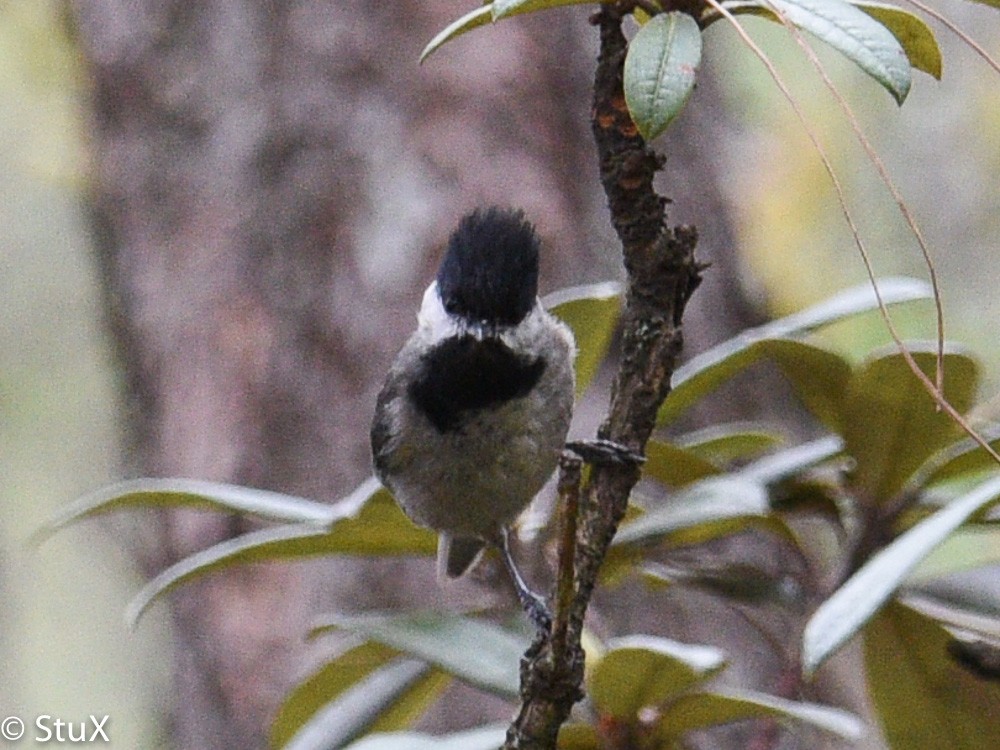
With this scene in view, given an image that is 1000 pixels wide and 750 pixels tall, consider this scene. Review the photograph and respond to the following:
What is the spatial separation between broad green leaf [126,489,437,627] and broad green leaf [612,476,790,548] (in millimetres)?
302

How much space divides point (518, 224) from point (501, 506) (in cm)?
39

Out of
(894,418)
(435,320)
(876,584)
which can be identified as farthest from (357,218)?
(876,584)

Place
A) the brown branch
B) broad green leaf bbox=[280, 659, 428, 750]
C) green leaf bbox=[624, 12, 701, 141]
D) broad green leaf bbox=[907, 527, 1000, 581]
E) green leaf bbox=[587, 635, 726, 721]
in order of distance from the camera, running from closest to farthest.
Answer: green leaf bbox=[624, 12, 701, 141], the brown branch, green leaf bbox=[587, 635, 726, 721], broad green leaf bbox=[280, 659, 428, 750], broad green leaf bbox=[907, 527, 1000, 581]

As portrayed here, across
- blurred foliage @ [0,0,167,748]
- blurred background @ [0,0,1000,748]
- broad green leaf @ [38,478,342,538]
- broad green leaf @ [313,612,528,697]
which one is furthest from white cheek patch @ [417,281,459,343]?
blurred foliage @ [0,0,167,748]

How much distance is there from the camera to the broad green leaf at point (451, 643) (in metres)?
1.57

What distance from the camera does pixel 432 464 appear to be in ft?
6.13

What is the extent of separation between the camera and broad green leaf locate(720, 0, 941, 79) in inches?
46.0

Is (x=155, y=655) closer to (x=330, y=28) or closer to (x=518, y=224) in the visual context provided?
(x=330, y=28)

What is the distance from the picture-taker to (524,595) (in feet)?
5.87

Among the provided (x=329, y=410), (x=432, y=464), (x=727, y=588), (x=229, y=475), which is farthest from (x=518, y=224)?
(x=229, y=475)

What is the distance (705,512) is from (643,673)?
0.69 ft

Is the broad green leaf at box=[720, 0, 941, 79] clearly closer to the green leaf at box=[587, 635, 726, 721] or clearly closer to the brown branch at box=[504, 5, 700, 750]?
the brown branch at box=[504, 5, 700, 750]

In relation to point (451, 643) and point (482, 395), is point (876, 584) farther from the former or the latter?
point (482, 395)

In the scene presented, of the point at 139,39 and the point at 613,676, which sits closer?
the point at 613,676
